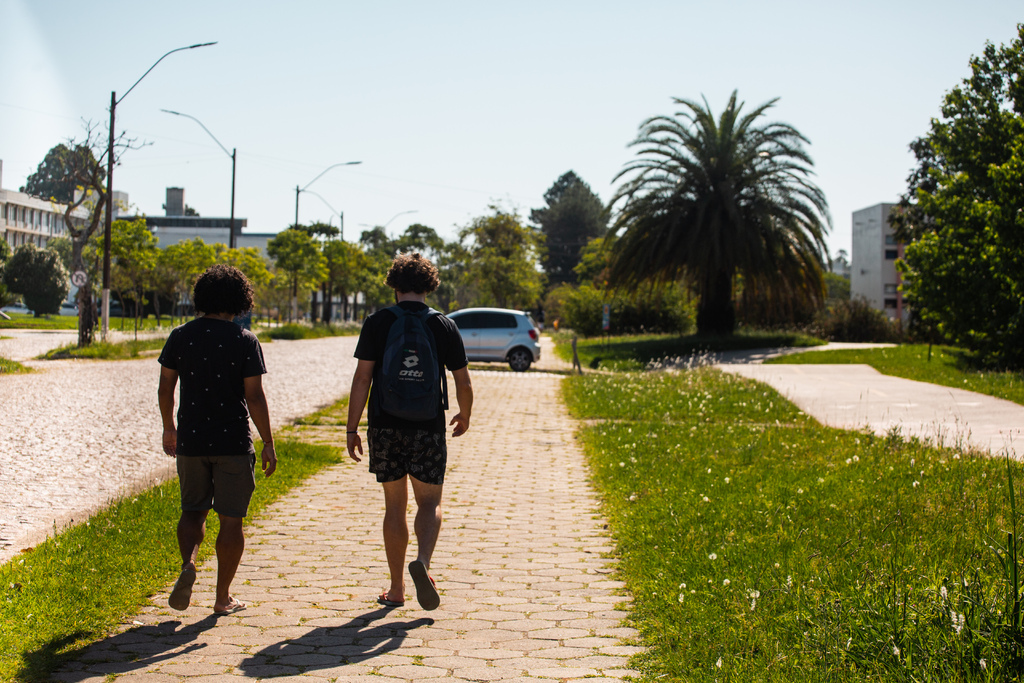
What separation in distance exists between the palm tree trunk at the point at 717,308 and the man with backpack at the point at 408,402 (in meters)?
25.8

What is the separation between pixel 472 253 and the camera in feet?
171

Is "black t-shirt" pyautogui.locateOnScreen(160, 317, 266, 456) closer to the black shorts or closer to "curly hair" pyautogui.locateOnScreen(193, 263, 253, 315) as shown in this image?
"curly hair" pyautogui.locateOnScreen(193, 263, 253, 315)

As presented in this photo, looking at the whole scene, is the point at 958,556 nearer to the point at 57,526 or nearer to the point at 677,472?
the point at 677,472

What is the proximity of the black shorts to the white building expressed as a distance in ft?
297

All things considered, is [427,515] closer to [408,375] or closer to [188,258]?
[408,375]

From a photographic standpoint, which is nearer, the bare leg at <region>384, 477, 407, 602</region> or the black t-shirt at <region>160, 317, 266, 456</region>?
the black t-shirt at <region>160, 317, 266, 456</region>

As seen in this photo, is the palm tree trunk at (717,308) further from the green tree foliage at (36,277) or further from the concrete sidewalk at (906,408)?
the green tree foliage at (36,277)

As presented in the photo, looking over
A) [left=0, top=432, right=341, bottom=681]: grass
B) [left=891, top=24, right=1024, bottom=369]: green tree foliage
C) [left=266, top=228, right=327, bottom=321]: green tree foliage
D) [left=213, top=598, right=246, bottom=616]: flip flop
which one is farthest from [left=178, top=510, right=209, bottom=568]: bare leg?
[left=266, top=228, right=327, bottom=321]: green tree foliage

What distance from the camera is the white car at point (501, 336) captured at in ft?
85.8

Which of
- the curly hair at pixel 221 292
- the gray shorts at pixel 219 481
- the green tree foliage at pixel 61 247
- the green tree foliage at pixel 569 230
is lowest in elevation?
the gray shorts at pixel 219 481

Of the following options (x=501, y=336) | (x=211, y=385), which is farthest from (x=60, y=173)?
(x=211, y=385)

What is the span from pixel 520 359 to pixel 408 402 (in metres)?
21.5

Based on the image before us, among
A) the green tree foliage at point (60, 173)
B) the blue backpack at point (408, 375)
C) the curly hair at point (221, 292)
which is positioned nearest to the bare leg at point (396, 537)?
the blue backpack at point (408, 375)

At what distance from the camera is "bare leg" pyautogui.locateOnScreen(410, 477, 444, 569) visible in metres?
4.87
